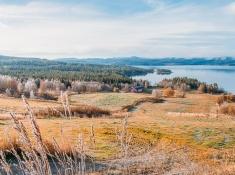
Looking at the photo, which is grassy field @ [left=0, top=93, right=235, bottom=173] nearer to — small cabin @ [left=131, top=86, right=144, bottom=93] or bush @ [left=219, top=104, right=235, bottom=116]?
bush @ [left=219, top=104, right=235, bottom=116]

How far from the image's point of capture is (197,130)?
27141 millimetres

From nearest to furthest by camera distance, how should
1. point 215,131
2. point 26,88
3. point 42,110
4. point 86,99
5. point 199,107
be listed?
1. point 215,131
2. point 42,110
3. point 199,107
4. point 86,99
5. point 26,88

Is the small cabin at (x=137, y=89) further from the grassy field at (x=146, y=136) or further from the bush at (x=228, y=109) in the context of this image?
the grassy field at (x=146, y=136)

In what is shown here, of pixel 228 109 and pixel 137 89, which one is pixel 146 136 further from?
pixel 137 89

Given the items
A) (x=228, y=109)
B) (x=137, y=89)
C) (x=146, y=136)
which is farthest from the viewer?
(x=137, y=89)

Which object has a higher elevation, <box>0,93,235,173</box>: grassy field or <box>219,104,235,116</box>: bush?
Answer: <box>0,93,235,173</box>: grassy field

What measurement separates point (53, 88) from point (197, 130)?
104193 millimetres

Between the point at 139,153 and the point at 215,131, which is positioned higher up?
the point at 139,153

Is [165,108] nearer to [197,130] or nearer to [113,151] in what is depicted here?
[197,130]

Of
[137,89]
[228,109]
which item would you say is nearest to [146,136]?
[228,109]

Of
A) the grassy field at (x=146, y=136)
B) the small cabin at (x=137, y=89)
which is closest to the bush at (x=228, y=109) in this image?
the grassy field at (x=146, y=136)

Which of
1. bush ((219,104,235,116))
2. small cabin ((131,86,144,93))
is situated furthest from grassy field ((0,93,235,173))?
small cabin ((131,86,144,93))

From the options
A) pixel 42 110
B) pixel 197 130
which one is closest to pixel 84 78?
pixel 42 110

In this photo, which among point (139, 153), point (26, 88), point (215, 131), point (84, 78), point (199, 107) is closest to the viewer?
point (139, 153)
